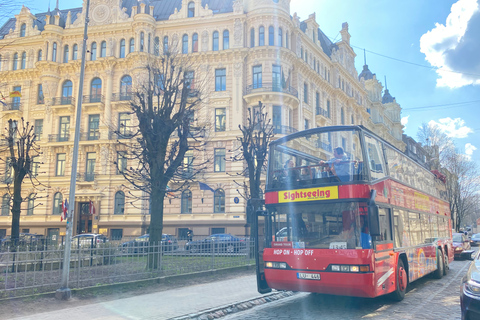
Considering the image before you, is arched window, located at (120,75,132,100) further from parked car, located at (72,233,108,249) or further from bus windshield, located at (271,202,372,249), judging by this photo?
bus windshield, located at (271,202,372,249)

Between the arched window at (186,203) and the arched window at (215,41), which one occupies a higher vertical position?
the arched window at (215,41)

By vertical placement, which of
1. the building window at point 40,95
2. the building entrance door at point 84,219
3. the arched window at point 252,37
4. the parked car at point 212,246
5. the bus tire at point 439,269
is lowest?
the bus tire at point 439,269

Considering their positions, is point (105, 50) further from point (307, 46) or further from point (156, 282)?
point (156, 282)

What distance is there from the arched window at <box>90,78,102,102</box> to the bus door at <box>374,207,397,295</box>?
36.3 m

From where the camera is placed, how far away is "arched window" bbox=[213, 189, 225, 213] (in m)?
37.4

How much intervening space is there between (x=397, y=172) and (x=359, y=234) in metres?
3.74

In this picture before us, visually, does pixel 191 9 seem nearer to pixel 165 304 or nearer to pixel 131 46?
pixel 131 46

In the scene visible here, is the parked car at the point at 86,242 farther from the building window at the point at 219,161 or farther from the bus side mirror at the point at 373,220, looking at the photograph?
the building window at the point at 219,161

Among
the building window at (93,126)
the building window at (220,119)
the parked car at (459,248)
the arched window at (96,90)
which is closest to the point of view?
the parked car at (459,248)

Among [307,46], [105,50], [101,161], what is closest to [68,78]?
[105,50]

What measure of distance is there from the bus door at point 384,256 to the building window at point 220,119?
2881 centimetres

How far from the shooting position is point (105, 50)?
135 ft

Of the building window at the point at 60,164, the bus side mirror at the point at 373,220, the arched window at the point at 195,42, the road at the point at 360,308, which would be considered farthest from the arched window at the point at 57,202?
the bus side mirror at the point at 373,220

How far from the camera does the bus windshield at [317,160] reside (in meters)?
9.25
